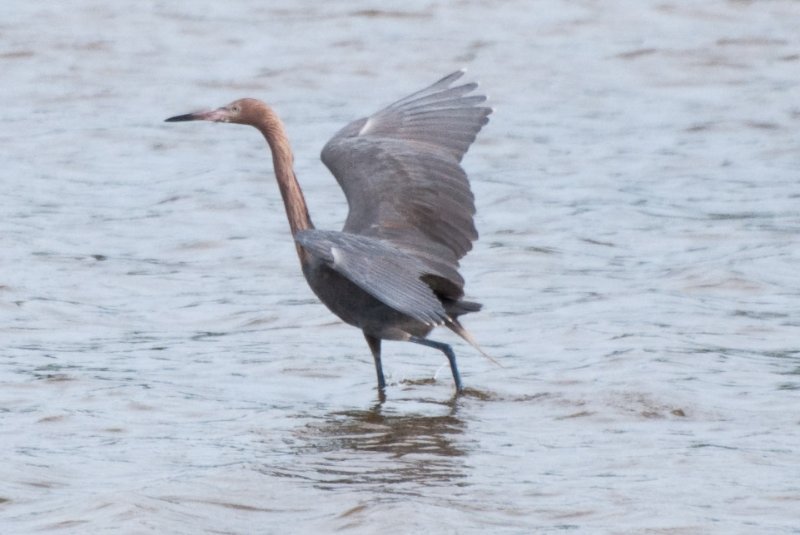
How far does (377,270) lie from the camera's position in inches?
276

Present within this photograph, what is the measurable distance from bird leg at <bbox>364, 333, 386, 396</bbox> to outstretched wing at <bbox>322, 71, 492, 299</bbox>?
17.3 inches

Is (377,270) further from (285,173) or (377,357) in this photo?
(285,173)

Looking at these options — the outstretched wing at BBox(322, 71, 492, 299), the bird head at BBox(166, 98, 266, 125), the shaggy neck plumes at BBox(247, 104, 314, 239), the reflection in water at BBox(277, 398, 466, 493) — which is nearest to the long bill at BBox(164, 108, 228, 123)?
the bird head at BBox(166, 98, 266, 125)

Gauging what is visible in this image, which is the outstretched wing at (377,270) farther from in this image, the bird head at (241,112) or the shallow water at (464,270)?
the bird head at (241,112)

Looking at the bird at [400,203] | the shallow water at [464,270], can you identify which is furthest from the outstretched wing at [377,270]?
the shallow water at [464,270]

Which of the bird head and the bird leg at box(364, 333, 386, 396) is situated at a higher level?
the bird head

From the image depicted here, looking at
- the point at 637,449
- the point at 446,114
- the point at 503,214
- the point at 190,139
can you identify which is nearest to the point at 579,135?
the point at 503,214

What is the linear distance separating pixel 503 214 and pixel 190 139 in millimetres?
3684

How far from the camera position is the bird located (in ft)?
25.4

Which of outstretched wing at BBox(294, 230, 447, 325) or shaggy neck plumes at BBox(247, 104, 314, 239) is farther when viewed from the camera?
shaggy neck plumes at BBox(247, 104, 314, 239)

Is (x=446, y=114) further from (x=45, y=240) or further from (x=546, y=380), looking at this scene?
(x=45, y=240)

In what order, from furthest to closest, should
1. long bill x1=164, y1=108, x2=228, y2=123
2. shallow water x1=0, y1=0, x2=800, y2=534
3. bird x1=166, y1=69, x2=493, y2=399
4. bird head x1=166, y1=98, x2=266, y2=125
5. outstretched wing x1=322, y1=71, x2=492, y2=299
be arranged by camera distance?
bird head x1=166, y1=98, x2=266, y2=125 → long bill x1=164, y1=108, x2=228, y2=123 → outstretched wing x1=322, y1=71, x2=492, y2=299 → bird x1=166, y1=69, x2=493, y2=399 → shallow water x1=0, y1=0, x2=800, y2=534

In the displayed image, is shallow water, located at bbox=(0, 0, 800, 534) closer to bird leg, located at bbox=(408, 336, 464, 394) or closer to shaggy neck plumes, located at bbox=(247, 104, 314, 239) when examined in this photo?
bird leg, located at bbox=(408, 336, 464, 394)

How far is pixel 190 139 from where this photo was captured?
14.7 m
